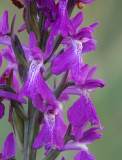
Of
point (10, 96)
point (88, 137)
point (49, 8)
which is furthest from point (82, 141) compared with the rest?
point (49, 8)

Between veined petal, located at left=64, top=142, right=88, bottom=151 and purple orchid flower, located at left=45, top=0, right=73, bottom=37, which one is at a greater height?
purple orchid flower, located at left=45, top=0, right=73, bottom=37

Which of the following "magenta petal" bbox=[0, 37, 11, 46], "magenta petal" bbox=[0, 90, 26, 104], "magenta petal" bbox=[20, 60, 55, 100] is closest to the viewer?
"magenta petal" bbox=[20, 60, 55, 100]

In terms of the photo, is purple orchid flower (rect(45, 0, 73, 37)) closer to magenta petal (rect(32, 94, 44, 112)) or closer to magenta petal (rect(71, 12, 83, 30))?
magenta petal (rect(71, 12, 83, 30))

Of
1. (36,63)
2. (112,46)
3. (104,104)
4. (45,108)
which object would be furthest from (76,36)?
(112,46)

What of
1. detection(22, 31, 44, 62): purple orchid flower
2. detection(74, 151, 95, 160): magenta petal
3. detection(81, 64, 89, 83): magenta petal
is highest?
detection(22, 31, 44, 62): purple orchid flower

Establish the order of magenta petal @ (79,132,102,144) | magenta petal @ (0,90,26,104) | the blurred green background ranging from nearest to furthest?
1. magenta petal @ (0,90,26,104)
2. magenta petal @ (79,132,102,144)
3. the blurred green background

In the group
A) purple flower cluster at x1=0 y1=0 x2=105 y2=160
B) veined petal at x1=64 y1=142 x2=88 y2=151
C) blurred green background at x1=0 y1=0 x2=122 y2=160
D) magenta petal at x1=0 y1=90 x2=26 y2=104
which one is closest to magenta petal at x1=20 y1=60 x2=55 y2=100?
purple flower cluster at x1=0 y1=0 x2=105 y2=160

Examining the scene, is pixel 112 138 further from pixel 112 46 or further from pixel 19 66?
pixel 19 66
